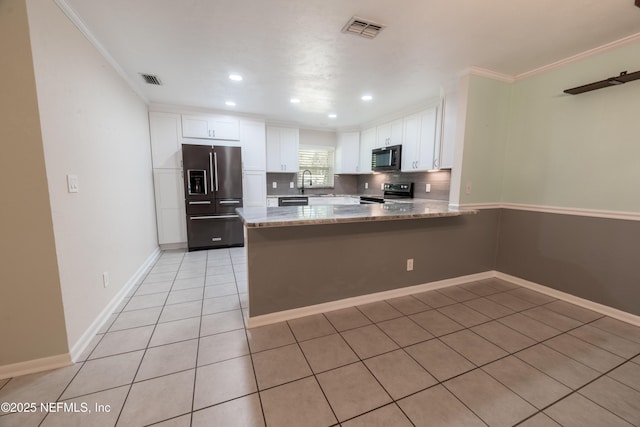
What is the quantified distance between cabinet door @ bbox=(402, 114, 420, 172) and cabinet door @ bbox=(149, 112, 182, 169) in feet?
12.7

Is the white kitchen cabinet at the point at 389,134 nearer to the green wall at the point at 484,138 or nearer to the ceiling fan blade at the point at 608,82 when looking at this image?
the green wall at the point at 484,138

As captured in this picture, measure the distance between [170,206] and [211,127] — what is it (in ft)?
5.17

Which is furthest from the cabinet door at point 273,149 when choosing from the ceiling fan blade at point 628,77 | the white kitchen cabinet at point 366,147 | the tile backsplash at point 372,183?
the ceiling fan blade at point 628,77

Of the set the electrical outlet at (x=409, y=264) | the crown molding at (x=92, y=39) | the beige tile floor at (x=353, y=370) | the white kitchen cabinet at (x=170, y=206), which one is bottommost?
the beige tile floor at (x=353, y=370)

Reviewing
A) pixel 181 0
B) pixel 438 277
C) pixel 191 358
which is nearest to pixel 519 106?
pixel 438 277

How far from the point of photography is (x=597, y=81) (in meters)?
2.40

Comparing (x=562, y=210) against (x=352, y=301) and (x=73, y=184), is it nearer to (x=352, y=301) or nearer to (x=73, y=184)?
(x=352, y=301)

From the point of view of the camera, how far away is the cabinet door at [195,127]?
4.43 metres

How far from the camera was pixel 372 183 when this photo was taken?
5.90m

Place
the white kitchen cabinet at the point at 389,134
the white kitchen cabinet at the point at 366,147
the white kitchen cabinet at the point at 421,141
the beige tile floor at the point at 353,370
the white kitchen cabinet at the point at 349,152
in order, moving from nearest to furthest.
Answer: the beige tile floor at the point at 353,370
the white kitchen cabinet at the point at 421,141
the white kitchen cabinet at the point at 389,134
the white kitchen cabinet at the point at 366,147
the white kitchen cabinet at the point at 349,152

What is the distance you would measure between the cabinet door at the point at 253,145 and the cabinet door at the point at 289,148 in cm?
54

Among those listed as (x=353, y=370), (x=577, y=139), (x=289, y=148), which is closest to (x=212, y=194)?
(x=289, y=148)

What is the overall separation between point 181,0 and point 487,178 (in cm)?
347

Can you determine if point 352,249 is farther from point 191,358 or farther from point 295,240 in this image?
point 191,358
